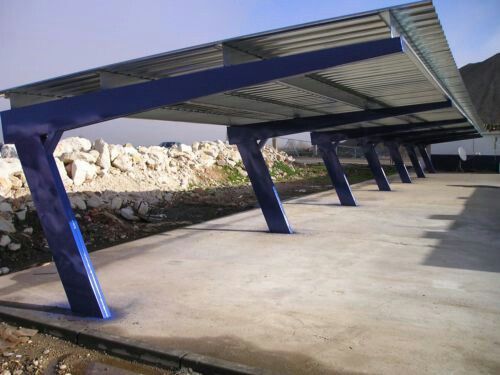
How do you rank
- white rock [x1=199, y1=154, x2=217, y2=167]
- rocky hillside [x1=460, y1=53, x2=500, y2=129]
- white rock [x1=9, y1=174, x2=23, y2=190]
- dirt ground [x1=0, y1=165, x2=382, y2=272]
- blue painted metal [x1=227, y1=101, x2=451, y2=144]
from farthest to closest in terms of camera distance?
rocky hillside [x1=460, y1=53, x2=500, y2=129] → white rock [x1=199, y1=154, x2=217, y2=167] → white rock [x1=9, y1=174, x2=23, y2=190] → blue painted metal [x1=227, y1=101, x2=451, y2=144] → dirt ground [x1=0, y1=165, x2=382, y2=272]

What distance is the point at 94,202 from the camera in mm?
12211

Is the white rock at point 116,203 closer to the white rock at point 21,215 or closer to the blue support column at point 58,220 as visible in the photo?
the white rock at point 21,215

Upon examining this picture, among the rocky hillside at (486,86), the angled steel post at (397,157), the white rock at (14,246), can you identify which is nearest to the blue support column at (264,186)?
the white rock at (14,246)

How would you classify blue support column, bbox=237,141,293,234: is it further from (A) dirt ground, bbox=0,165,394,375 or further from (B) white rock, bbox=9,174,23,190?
(B) white rock, bbox=9,174,23,190

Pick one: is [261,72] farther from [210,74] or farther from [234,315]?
[234,315]

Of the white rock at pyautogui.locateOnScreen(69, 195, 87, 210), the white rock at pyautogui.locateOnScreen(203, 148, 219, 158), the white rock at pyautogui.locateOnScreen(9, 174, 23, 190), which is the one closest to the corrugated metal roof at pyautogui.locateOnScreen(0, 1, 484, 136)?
the white rock at pyautogui.locateOnScreen(69, 195, 87, 210)

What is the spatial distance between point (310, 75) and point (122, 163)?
452 inches

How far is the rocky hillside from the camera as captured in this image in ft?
295

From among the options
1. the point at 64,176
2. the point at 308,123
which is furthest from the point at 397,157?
the point at 64,176

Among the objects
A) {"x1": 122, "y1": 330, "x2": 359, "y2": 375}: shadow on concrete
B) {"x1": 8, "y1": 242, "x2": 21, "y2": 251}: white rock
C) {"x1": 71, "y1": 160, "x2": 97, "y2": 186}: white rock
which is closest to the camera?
{"x1": 122, "y1": 330, "x2": 359, "y2": 375}: shadow on concrete

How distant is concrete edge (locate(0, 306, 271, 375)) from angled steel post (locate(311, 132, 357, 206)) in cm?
1001

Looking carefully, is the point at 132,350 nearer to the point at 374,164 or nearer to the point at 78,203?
the point at 78,203

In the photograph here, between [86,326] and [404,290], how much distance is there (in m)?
3.91

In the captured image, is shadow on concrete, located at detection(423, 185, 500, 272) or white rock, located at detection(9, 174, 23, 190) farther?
white rock, located at detection(9, 174, 23, 190)
